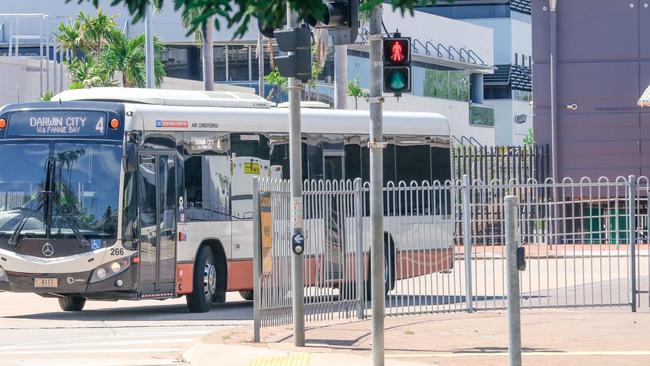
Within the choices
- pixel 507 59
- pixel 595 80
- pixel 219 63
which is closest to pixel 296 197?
pixel 595 80

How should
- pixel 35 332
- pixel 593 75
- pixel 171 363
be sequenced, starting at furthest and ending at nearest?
pixel 593 75 < pixel 35 332 < pixel 171 363

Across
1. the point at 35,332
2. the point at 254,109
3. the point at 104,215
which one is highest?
the point at 254,109

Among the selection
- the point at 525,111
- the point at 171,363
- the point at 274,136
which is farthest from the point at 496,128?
the point at 171,363

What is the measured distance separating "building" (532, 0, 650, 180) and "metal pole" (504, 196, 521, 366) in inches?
1294

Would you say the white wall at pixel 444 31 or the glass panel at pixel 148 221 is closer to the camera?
the glass panel at pixel 148 221

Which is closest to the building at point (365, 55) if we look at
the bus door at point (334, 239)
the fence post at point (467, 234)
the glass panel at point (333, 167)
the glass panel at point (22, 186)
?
the glass panel at point (333, 167)

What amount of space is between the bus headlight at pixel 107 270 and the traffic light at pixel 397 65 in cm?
727

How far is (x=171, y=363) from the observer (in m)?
15.2

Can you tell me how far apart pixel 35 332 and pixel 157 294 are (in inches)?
87.9

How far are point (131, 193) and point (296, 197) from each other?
4.68 m

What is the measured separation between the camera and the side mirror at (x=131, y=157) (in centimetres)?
1998

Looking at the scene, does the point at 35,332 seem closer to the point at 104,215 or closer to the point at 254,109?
the point at 104,215

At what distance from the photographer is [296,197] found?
1628cm

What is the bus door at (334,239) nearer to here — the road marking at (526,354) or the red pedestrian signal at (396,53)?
the road marking at (526,354)
